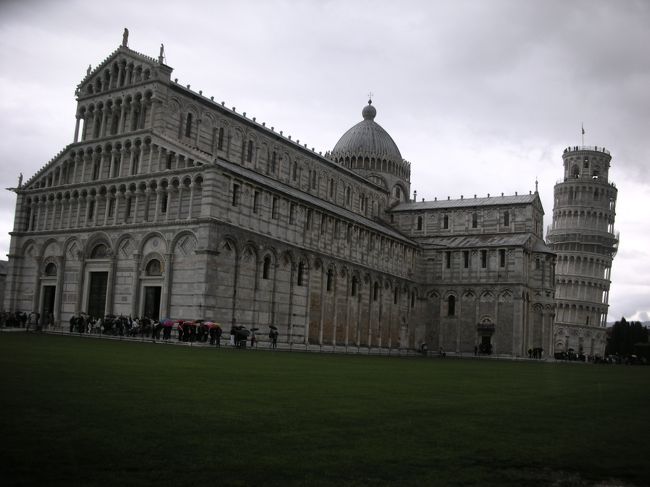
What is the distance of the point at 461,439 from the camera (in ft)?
29.6

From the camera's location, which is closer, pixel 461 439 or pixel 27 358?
A: pixel 461 439

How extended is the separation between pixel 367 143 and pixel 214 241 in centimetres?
3970

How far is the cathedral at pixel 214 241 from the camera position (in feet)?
139

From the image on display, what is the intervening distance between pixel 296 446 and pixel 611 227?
348 feet

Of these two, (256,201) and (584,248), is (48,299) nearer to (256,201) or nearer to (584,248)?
(256,201)

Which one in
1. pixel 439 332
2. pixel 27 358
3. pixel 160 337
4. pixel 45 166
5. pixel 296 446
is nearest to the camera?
pixel 296 446

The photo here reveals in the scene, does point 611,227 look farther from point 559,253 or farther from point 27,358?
point 27,358

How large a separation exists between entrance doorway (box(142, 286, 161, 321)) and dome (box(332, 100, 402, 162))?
124 feet

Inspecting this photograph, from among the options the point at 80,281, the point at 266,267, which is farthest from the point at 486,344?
the point at 80,281

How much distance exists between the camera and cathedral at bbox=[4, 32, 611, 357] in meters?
42.5

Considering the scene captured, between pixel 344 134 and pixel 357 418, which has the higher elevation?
pixel 344 134

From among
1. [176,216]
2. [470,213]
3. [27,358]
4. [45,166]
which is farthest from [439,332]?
[27,358]

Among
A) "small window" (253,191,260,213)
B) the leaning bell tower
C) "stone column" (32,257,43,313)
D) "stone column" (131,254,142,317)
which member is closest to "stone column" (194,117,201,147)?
"small window" (253,191,260,213)

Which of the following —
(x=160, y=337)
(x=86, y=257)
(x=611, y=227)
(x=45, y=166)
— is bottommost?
(x=160, y=337)
